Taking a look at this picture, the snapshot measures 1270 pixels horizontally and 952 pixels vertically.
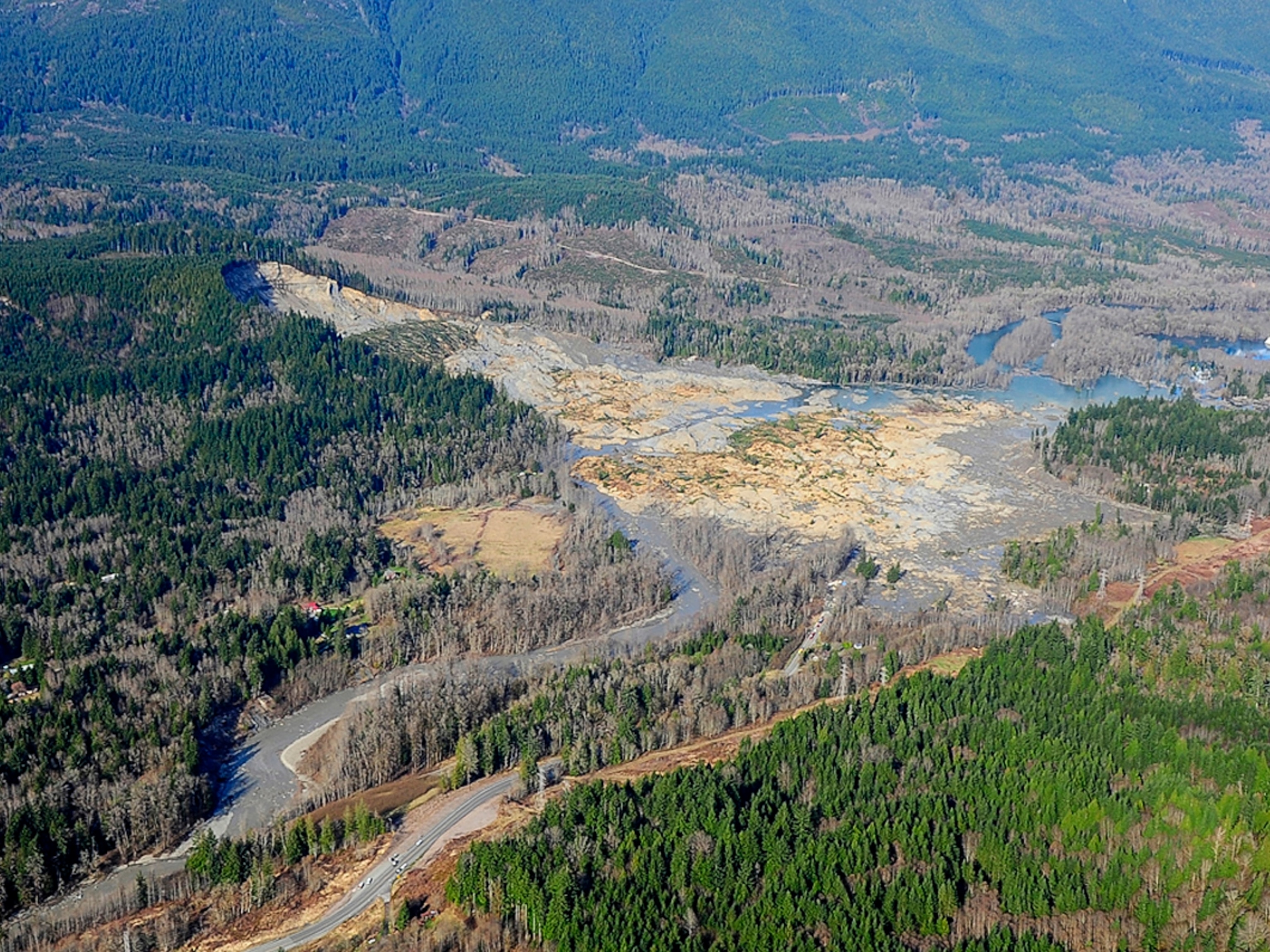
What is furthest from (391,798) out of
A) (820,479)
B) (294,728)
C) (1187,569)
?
(1187,569)

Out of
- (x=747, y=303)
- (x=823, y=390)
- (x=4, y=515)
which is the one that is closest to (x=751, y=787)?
(x=4, y=515)

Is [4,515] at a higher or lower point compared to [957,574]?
higher

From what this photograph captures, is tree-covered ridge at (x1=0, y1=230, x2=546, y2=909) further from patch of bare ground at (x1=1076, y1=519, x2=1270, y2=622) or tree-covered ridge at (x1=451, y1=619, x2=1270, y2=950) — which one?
patch of bare ground at (x1=1076, y1=519, x2=1270, y2=622)

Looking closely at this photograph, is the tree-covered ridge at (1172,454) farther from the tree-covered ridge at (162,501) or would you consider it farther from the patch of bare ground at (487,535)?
the tree-covered ridge at (162,501)

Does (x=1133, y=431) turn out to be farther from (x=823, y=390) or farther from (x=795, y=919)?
(x=795, y=919)

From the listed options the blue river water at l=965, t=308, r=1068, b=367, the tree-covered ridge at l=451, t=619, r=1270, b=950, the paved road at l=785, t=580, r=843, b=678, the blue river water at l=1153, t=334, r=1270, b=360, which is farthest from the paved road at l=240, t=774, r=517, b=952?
the blue river water at l=1153, t=334, r=1270, b=360

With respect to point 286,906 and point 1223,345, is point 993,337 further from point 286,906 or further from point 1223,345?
point 286,906
